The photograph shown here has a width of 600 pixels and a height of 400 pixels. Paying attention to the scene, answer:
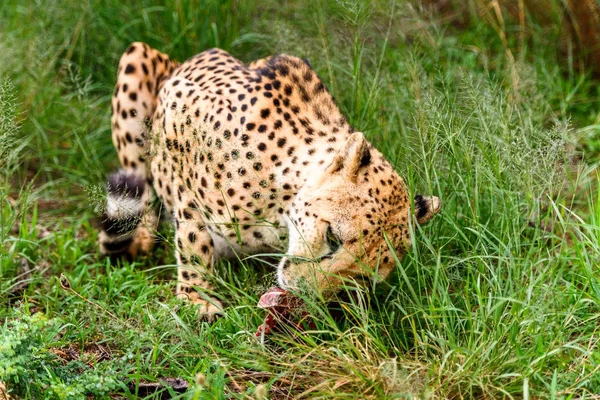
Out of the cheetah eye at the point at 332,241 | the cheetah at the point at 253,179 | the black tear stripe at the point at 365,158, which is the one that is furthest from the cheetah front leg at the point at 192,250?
the black tear stripe at the point at 365,158

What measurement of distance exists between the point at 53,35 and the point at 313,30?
156 centimetres

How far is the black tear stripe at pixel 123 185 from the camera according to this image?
3.80m

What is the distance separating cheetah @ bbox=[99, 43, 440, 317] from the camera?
3.30m

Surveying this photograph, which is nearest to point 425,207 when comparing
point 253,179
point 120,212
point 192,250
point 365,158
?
point 365,158

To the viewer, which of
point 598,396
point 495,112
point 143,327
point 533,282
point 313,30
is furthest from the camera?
point 313,30

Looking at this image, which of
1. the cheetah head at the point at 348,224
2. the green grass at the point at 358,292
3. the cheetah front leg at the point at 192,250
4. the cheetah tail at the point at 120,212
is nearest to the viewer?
the green grass at the point at 358,292

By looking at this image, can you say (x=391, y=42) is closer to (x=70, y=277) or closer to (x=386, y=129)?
(x=386, y=129)

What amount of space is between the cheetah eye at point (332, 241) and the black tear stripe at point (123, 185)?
93 cm

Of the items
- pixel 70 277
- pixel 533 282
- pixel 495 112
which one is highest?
pixel 495 112

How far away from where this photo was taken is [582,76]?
5562mm

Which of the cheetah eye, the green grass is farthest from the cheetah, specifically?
the green grass

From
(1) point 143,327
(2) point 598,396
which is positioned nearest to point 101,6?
(1) point 143,327

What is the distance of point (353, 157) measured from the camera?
3.30 metres

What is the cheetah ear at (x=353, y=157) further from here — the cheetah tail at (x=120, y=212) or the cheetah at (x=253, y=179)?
the cheetah tail at (x=120, y=212)
